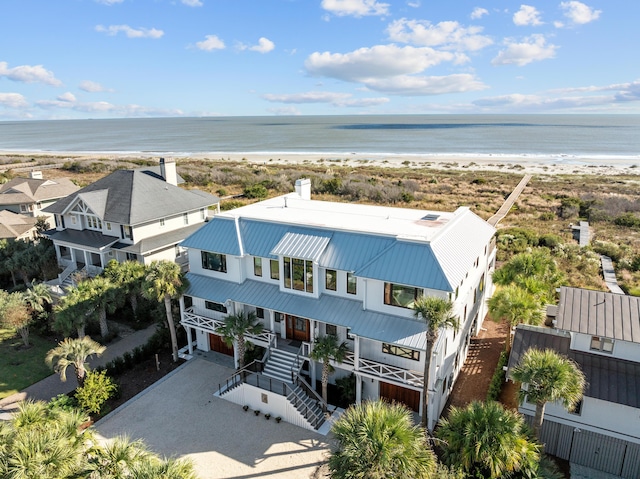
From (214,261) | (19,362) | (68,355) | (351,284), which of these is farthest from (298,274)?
(19,362)

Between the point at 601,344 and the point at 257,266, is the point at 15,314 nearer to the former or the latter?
the point at 257,266

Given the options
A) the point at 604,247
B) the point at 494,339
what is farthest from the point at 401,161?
the point at 494,339

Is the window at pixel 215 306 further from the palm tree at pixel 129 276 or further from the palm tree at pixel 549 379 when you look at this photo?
the palm tree at pixel 549 379

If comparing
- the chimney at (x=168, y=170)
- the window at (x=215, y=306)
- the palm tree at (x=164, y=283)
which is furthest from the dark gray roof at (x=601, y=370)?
the chimney at (x=168, y=170)

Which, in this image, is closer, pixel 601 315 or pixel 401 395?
pixel 601 315

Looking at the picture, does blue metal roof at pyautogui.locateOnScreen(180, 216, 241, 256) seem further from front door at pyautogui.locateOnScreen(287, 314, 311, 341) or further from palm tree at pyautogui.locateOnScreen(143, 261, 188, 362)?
front door at pyautogui.locateOnScreen(287, 314, 311, 341)

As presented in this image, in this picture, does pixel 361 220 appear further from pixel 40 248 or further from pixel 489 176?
pixel 489 176
